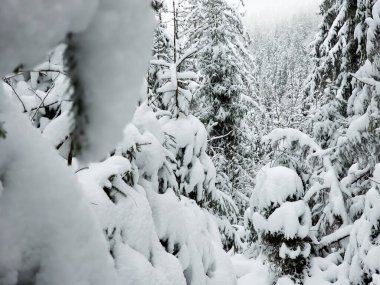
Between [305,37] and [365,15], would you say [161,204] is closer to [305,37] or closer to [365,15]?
[365,15]

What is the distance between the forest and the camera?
0.54 meters

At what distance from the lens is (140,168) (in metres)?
3.35

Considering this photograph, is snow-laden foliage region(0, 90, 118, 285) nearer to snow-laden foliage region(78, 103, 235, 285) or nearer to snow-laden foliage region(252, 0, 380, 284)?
snow-laden foliage region(78, 103, 235, 285)

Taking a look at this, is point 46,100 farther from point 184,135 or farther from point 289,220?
point 289,220

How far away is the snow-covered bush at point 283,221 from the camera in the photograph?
24.4ft

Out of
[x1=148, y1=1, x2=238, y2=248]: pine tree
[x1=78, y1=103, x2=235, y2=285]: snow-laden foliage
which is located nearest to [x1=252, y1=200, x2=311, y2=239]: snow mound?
[x1=148, y1=1, x2=238, y2=248]: pine tree

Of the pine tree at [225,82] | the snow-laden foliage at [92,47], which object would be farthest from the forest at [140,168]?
the pine tree at [225,82]

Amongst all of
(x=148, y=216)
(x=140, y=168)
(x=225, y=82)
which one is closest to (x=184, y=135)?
(x=140, y=168)

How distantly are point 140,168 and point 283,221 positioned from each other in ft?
16.0

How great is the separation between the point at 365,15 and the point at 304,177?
3.68 metres

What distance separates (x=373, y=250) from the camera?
18.9ft

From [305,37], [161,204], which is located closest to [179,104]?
[161,204]

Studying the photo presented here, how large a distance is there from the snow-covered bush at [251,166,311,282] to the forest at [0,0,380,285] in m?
0.03

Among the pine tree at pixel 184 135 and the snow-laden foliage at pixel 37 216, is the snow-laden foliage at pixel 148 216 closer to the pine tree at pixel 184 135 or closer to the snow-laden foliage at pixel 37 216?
the pine tree at pixel 184 135
